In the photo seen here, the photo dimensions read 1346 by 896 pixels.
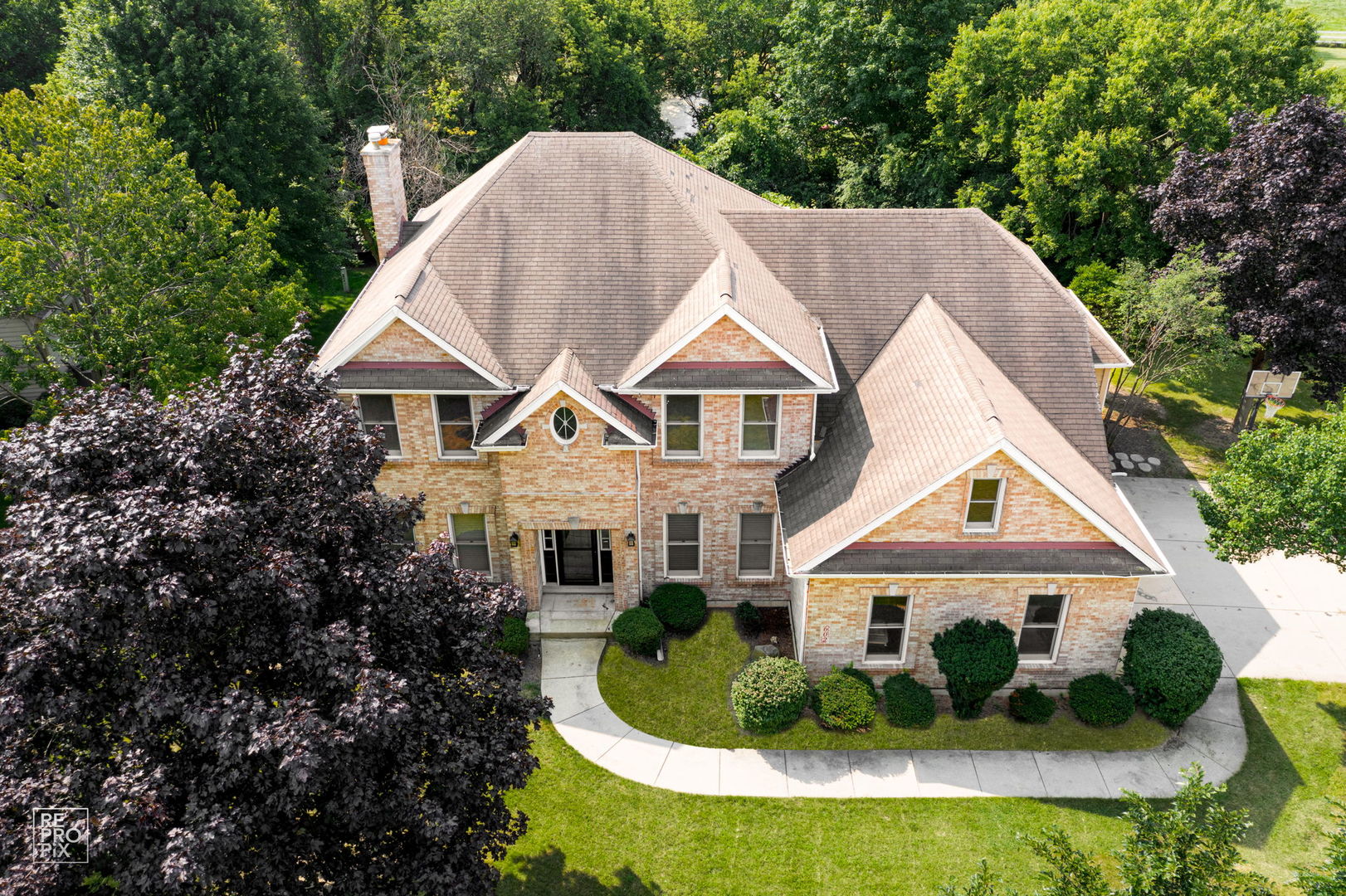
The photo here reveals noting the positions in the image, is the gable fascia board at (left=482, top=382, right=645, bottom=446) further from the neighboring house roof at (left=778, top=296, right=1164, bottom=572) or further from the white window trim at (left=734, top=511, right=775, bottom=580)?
the neighboring house roof at (left=778, top=296, right=1164, bottom=572)

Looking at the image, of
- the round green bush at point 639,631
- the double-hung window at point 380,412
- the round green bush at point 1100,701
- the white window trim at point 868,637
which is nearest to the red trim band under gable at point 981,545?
the white window trim at point 868,637

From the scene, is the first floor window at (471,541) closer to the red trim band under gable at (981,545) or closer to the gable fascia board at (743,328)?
the gable fascia board at (743,328)

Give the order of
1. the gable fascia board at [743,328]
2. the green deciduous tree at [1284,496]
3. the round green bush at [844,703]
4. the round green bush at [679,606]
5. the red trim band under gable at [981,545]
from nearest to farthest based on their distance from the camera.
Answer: the green deciduous tree at [1284,496]
the red trim band under gable at [981,545]
the round green bush at [844,703]
the gable fascia board at [743,328]
the round green bush at [679,606]

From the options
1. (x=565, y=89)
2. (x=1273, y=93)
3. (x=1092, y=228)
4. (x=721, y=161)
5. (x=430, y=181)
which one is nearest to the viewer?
(x=1273, y=93)

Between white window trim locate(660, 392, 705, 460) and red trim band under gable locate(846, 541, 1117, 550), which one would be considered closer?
red trim band under gable locate(846, 541, 1117, 550)

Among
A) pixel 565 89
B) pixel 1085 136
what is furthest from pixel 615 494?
pixel 565 89

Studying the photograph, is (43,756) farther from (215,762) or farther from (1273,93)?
(1273,93)

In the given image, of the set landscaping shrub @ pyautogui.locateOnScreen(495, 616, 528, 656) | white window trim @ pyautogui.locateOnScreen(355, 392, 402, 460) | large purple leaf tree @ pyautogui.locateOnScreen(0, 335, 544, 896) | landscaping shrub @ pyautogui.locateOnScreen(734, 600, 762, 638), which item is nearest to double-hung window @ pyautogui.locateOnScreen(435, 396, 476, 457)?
white window trim @ pyautogui.locateOnScreen(355, 392, 402, 460)
